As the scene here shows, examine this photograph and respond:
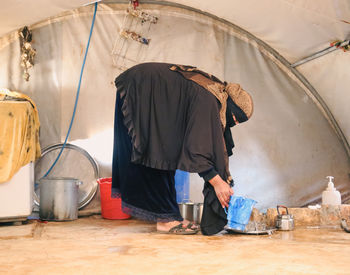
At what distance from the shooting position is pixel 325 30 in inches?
139

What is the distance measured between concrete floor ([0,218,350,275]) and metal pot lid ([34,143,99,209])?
3.28ft

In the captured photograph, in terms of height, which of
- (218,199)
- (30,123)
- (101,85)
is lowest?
(218,199)

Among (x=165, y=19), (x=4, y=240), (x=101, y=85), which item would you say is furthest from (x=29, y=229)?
(x=165, y=19)

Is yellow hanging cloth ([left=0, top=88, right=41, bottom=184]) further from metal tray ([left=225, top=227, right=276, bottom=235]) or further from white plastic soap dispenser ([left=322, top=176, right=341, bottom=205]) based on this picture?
white plastic soap dispenser ([left=322, top=176, right=341, bottom=205])

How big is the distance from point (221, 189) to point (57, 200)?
1.63 meters

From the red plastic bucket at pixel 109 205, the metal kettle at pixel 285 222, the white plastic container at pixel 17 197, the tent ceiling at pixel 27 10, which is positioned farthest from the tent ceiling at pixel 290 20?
the white plastic container at pixel 17 197

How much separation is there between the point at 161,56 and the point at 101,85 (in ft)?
2.02

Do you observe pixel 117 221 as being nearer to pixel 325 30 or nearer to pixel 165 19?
pixel 165 19

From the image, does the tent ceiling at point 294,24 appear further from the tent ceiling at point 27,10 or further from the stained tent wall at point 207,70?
the stained tent wall at point 207,70

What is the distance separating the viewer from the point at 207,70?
4.23 m

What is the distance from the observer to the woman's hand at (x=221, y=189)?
99.7 inches

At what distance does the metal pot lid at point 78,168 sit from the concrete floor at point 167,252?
998 mm

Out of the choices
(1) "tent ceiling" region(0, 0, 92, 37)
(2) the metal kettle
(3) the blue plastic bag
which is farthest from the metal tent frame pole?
(1) "tent ceiling" region(0, 0, 92, 37)

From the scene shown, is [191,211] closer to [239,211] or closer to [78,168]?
[239,211]
